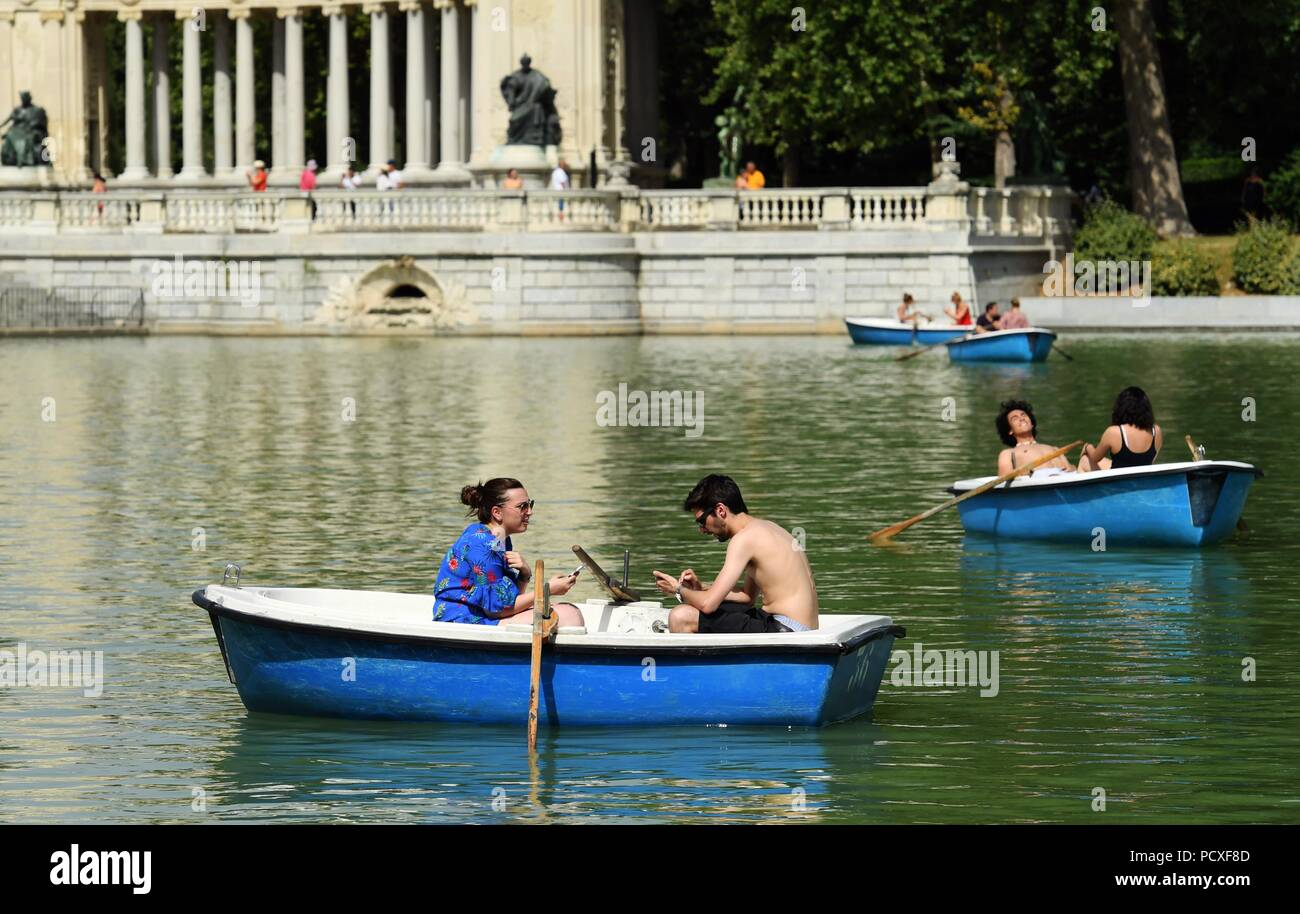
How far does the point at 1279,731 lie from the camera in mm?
17359

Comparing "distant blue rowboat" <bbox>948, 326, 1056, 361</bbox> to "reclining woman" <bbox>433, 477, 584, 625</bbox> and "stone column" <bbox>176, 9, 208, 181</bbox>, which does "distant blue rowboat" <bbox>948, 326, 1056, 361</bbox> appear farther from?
"stone column" <bbox>176, 9, 208, 181</bbox>

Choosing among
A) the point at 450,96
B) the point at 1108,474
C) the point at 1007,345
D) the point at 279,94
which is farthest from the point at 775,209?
the point at 1108,474

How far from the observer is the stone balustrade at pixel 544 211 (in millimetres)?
61688

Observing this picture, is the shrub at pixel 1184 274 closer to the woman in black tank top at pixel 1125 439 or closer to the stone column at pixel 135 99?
the stone column at pixel 135 99

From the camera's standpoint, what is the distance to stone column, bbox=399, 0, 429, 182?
79.7 m

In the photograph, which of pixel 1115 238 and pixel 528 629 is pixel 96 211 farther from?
pixel 528 629

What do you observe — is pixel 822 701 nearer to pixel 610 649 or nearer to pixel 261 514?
pixel 610 649

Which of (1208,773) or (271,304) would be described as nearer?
(1208,773)

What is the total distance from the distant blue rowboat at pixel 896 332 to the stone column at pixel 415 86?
25.9 meters

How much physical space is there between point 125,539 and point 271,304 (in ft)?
120

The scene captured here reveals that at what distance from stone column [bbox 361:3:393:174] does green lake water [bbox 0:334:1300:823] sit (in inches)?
1216

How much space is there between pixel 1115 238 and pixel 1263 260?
3718mm

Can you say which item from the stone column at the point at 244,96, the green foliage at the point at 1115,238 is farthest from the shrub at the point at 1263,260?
the stone column at the point at 244,96
